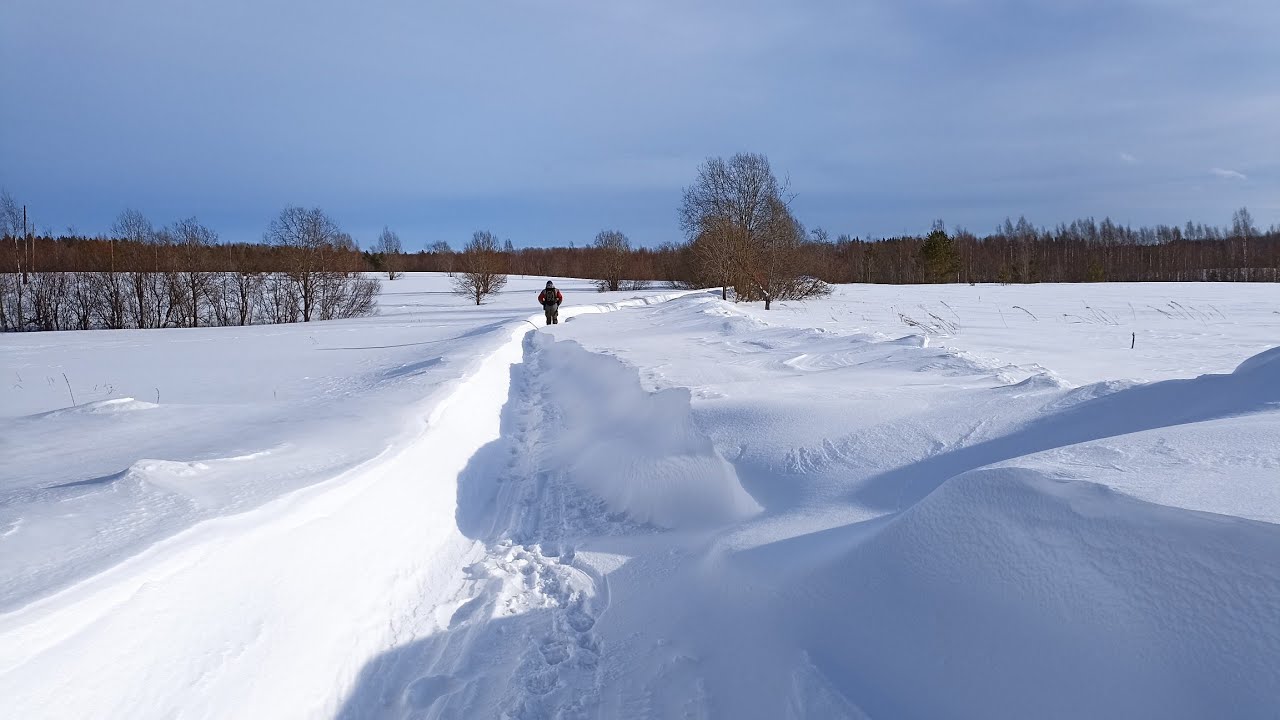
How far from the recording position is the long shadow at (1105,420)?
157 inches

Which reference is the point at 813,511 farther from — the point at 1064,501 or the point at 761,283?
the point at 761,283

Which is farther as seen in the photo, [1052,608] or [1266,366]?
[1266,366]

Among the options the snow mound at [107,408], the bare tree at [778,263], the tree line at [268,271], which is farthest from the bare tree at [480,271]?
the snow mound at [107,408]

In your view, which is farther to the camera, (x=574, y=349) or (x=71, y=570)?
(x=574, y=349)

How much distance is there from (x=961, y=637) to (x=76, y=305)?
40578 millimetres

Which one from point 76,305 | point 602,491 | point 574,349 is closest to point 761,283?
Answer: point 574,349

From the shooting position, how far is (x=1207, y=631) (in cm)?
186

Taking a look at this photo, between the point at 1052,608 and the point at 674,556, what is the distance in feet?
7.00

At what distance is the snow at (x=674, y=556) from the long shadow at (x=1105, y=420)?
1.1 inches

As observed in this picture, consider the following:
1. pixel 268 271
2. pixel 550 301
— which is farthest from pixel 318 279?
pixel 550 301

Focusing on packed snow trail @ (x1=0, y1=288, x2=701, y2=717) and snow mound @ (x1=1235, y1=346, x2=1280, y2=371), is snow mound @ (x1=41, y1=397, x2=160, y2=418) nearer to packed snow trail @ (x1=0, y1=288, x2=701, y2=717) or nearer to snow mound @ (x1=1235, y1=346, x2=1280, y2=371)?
packed snow trail @ (x1=0, y1=288, x2=701, y2=717)

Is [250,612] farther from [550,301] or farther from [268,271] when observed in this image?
[268,271]

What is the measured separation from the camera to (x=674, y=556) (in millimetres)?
3971

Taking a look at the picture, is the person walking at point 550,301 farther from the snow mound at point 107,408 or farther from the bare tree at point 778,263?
the snow mound at point 107,408
